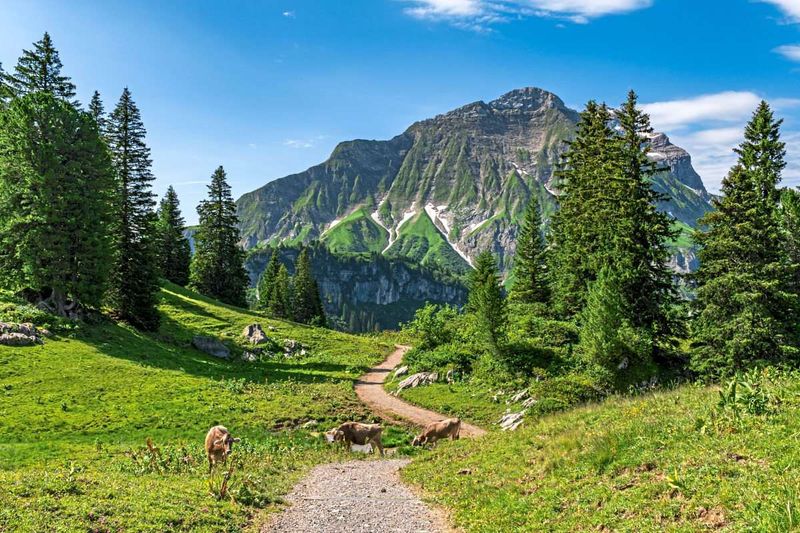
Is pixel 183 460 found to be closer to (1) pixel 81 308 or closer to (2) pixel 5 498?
(2) pixel 5 498

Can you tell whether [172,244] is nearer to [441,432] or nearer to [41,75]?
[41,75]

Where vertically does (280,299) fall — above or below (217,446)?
above

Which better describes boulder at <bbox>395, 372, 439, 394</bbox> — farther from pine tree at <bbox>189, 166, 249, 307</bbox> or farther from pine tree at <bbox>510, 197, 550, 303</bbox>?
pine tree at <bbox>189, 166, 249, 307</bbox>

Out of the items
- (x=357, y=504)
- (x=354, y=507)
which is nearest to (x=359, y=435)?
(x=357, y=504)

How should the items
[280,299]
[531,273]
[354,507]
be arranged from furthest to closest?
[280,299], [531,273], [354,507]

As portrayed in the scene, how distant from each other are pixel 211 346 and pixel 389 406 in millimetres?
23821

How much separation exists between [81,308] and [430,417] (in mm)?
34511

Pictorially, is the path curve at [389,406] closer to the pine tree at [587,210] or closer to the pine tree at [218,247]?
the pine tree at [587,210]

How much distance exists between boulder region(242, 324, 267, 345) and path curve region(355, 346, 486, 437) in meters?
14.2

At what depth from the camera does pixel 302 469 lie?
65.5 feet

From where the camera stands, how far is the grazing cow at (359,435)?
81.4 ft

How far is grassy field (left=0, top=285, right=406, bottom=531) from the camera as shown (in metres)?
11.6

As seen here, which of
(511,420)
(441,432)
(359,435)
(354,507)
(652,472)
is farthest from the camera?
(511,420)

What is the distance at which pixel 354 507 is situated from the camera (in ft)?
46.7
